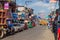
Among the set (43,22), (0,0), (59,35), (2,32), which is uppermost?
(0,0)

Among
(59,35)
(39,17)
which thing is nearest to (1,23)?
(59,35)

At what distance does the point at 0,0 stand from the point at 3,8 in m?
1.31

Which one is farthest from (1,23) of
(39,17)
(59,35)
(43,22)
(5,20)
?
(39,17)

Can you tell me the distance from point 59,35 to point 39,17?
370 ft

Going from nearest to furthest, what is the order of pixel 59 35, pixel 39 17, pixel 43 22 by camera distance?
1. pixel 59 35
2. pixel 43 22
3. pixel 39 17

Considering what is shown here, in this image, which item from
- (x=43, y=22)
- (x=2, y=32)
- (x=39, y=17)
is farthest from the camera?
(x=39, y=17)

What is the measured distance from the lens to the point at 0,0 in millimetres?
27266

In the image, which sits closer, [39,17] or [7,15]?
[7,15]

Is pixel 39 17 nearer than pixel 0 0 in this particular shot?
No

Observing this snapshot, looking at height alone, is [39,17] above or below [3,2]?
below

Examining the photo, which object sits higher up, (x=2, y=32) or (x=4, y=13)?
(x=4, y=13)

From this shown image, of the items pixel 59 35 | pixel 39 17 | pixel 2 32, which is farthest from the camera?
pixel 39 17

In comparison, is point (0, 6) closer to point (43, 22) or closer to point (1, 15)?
point (1, 15)

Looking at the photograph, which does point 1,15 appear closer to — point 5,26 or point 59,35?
point 5,26
